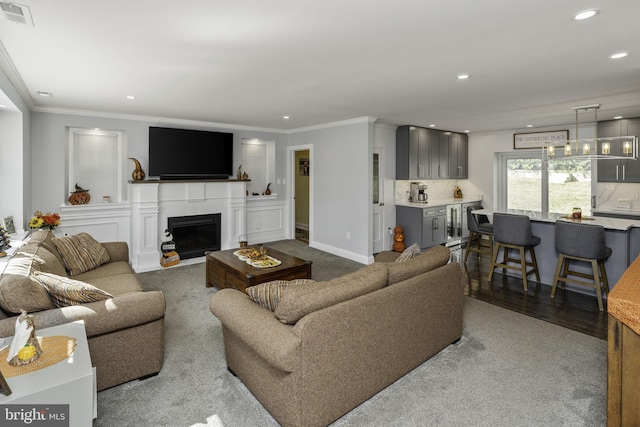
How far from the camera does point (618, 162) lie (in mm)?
5586

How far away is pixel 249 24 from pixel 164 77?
5.01 ft

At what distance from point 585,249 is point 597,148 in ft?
10.1

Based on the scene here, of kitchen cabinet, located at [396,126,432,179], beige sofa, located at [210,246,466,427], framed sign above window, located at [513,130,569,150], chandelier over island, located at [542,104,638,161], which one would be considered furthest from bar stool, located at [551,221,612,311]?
framed sign above window, located at [513,130,569,150]

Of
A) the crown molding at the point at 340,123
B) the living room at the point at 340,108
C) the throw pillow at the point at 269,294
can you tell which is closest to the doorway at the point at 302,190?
the living room at the point at 340,108

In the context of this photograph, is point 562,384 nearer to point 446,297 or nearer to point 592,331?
point 446,297

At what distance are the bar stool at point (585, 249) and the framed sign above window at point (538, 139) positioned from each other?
314 centimetres

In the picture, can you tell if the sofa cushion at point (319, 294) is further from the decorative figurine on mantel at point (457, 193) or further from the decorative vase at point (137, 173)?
the decorative figurine on mantel at point (457, 193)

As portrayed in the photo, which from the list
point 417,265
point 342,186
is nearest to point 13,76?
point 417,265

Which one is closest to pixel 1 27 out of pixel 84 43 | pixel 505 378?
pixel 84 43

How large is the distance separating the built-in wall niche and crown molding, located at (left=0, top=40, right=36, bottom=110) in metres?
3.28

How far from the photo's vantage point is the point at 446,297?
2715 mm

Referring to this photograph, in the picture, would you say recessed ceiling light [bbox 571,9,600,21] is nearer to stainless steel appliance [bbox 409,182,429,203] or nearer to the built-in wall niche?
stainless steel appliance [bbox 409,182,429,203]

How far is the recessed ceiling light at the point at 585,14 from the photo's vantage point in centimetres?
200

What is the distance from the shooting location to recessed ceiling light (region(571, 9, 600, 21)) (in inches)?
78.9
